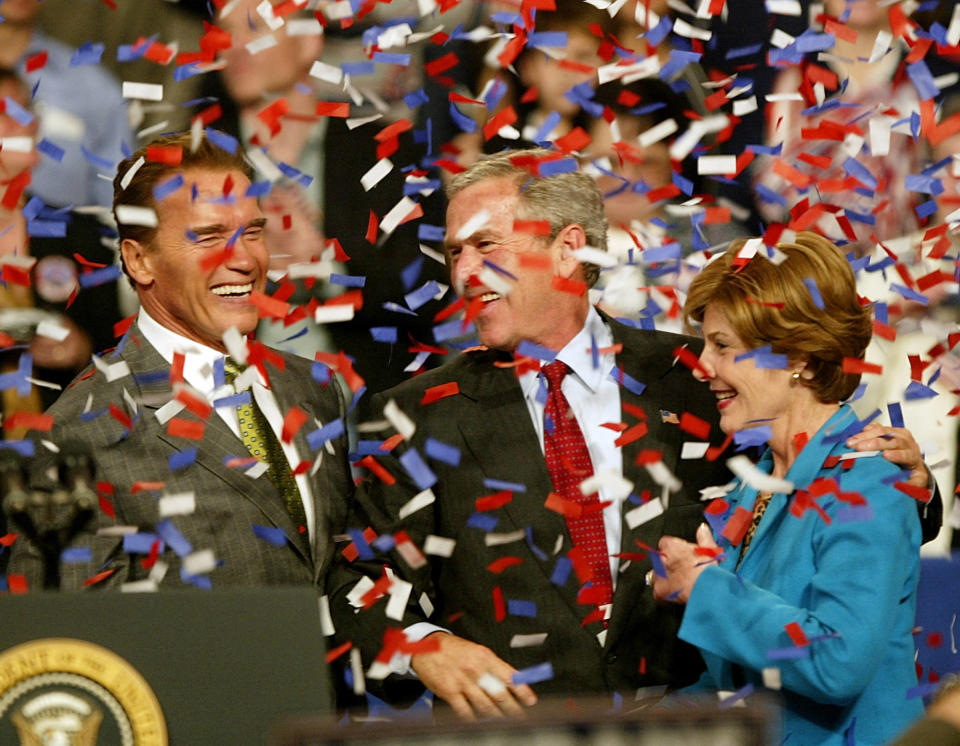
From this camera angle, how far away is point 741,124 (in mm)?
3158

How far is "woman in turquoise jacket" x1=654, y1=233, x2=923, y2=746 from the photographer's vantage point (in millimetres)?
2016

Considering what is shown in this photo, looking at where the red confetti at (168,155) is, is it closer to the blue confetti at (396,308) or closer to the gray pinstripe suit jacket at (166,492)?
the gray pinstripe suit jacket at (166,492)

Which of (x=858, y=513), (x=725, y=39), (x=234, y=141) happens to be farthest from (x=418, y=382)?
(x=725, y=39)

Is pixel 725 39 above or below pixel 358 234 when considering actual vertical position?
above

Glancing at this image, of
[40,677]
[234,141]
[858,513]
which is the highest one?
[234,141]

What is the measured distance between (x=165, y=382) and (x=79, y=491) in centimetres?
34

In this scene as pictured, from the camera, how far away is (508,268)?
8.94ft

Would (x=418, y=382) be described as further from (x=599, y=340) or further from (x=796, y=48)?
(x=796, y=48)

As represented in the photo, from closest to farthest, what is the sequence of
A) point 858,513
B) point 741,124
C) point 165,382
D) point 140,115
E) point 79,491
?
point 858,513, point 79,491, point 165,382, point 140,115, point 741,124

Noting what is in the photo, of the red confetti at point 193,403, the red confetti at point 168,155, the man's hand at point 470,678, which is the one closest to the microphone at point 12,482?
the red confetti at point 193,403

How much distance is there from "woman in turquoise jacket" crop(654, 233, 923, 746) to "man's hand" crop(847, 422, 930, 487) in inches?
0.8

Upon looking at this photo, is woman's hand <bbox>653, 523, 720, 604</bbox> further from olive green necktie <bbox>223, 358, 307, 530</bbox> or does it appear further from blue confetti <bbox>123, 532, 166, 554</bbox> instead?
blue confetti <bbox>123, 532, 166, 554</bbox>

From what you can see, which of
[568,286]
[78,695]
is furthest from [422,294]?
[78,695]

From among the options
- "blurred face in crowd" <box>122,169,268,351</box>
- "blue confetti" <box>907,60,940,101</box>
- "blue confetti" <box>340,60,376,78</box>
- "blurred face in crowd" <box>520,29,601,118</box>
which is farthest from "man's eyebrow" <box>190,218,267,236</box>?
"blue confetti" <box>907,60,940,101</box>
